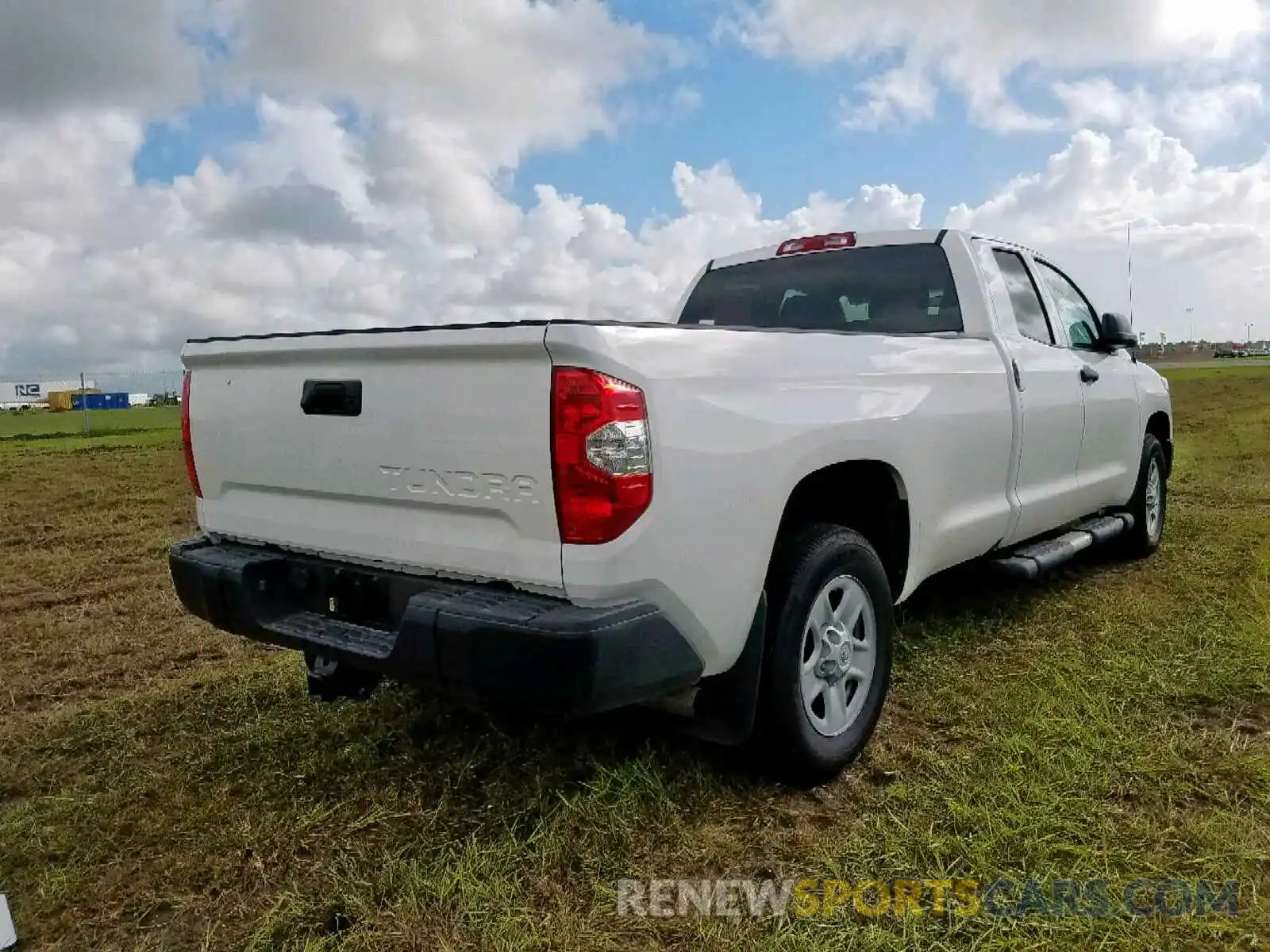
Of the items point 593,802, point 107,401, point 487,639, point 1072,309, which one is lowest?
point 593,802

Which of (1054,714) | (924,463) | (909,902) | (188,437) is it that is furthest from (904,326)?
(188,437)

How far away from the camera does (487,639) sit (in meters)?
2.29

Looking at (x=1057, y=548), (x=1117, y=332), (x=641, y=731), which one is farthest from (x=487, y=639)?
(x=1117, y=332)

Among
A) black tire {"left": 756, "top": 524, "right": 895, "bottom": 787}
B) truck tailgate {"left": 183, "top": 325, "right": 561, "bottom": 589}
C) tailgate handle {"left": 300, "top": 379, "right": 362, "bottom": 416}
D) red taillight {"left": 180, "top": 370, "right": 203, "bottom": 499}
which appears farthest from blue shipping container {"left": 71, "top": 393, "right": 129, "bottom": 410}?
black tire {"left": 756, "top": 524, "right": 895, "bottom": 787}

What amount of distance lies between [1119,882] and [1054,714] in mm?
1054

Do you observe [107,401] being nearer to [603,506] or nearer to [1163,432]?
[1163,432]

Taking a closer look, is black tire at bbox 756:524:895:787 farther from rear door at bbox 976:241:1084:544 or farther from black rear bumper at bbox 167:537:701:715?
rear door at bbox 976:241:1084:544

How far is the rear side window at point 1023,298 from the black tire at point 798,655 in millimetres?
1997

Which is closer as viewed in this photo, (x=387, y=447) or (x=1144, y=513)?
(x=387, y=447)

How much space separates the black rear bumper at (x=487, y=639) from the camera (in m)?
2.23

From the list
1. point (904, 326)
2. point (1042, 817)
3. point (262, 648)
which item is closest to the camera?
point (1042, 817)

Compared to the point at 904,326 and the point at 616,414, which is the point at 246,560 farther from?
the point at 904,326

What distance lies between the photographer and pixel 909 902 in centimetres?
235

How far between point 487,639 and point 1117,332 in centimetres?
394
